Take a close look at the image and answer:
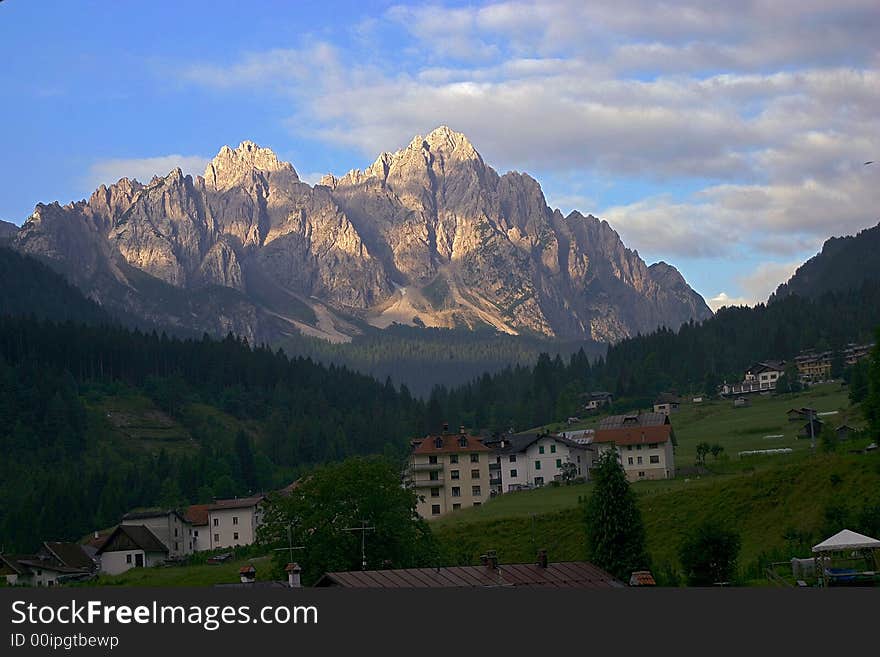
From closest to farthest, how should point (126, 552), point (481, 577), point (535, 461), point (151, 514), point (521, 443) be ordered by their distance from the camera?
point (481, 577) < point (126, 552) < point (151, 514) < point (535, 461) < point (521, 443)

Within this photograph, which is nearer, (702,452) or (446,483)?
(702,452)

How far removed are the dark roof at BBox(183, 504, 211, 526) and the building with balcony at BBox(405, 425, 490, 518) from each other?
21142 mm

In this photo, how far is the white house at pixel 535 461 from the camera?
128000 mm

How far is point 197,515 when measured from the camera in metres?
130

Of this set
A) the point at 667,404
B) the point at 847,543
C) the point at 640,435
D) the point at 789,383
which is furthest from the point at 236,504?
the point at 847,543

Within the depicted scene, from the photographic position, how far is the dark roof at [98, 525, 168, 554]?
362ft

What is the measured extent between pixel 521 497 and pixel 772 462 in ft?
74.4

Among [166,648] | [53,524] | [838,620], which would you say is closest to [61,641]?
[166,648]

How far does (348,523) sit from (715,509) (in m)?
28.1

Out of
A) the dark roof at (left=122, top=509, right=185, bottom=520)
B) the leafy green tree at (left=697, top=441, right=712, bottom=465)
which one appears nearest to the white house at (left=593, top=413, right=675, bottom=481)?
the leafy green tree at (left=697, top=441, right=712, bottom=465)

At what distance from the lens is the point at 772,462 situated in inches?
4058

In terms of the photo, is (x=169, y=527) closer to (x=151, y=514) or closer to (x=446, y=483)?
(x=151, y=514)

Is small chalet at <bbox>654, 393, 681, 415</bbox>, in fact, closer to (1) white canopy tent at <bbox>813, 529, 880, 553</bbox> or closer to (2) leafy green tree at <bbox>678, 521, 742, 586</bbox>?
(2) leafy green tree at <bbox>678, 521, 742, 586</bbox>

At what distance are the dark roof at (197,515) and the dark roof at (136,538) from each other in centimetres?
850
